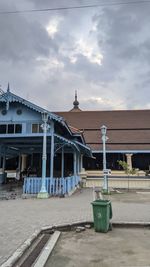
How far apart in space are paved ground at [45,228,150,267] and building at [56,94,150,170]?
16511mm

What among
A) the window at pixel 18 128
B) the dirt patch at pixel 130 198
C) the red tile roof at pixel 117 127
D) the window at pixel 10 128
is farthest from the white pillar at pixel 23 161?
the dirt patch at pixel 130 198

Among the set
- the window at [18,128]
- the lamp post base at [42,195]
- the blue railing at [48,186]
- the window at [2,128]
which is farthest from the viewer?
the window at [2,128]

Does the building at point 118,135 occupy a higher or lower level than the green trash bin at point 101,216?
higher

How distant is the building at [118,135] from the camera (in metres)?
27.1

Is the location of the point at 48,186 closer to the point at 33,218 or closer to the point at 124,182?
the point at 33,218

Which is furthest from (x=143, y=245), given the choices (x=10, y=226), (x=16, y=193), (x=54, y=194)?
(x=16, y=193)

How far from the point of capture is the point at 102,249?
6160 mm

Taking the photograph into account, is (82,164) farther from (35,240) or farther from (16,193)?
(35,240)

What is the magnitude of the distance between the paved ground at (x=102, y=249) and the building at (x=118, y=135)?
1651 centimetres

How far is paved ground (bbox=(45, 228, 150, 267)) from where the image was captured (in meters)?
5.29

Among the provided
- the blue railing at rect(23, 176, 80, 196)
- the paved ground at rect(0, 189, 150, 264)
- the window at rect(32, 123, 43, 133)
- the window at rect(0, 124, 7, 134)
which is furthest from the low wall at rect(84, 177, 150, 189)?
the paved ground at rect(0, 189, 150, 264)

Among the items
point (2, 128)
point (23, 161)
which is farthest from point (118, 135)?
point (2, 128)

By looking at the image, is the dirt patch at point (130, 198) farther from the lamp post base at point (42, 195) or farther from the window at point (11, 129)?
the window at point (11, 129)

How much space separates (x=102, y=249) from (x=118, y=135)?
24.6 metres
